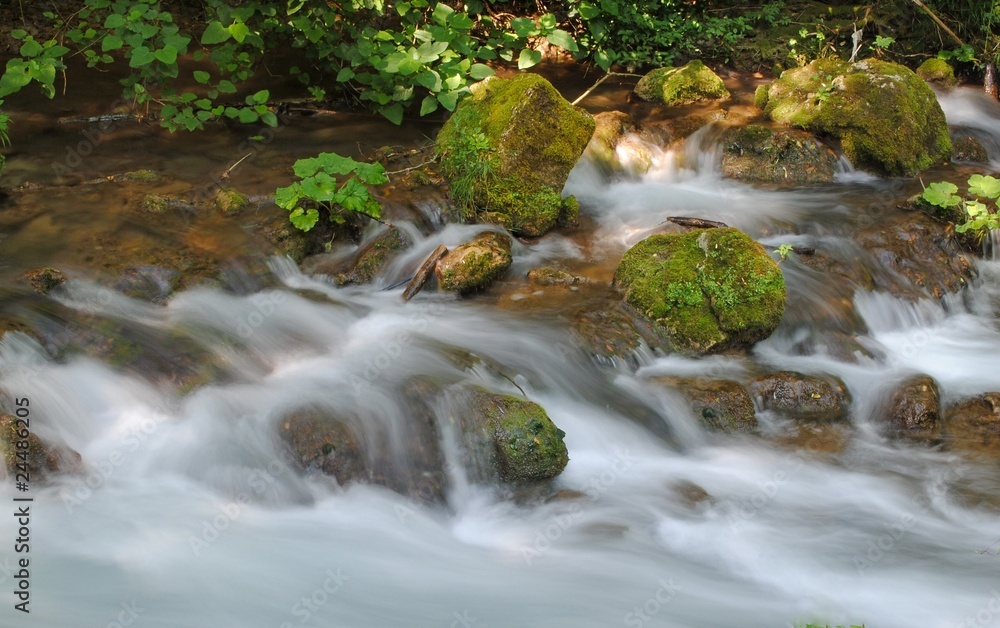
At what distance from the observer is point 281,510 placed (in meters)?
4.16

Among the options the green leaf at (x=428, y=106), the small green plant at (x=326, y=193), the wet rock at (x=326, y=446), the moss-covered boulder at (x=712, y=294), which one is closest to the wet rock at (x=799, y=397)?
the moss-covered boulder at (x=712, y=294)

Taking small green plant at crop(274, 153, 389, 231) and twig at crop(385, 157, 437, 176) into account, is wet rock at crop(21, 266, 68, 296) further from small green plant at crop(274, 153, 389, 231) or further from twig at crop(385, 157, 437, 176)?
twig at crop(385, 157, 437, 176)

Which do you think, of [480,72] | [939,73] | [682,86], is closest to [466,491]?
[480,72]

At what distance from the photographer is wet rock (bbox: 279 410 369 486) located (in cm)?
435

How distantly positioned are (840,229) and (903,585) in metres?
3.40

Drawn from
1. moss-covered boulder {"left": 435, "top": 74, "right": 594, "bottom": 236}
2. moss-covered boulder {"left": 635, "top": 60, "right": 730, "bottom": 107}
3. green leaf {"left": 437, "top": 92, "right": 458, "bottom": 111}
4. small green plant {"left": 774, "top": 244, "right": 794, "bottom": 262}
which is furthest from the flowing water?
moss-covered boulder {"left": 635, "top": 60, "right": 730, "bottom": 107}

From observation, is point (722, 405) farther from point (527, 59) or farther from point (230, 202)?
point (527, 59)

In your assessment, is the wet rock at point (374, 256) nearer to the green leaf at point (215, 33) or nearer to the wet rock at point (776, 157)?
the green leaf at point (215, 33)

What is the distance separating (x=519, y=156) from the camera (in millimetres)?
6477

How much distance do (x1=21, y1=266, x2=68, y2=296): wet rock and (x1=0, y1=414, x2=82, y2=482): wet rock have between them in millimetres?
1235

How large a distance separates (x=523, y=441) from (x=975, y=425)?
2.67m

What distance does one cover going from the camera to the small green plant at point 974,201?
647cm

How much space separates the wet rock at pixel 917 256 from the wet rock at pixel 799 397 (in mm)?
1431

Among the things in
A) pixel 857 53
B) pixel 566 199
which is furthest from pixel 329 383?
pixel 857 53
